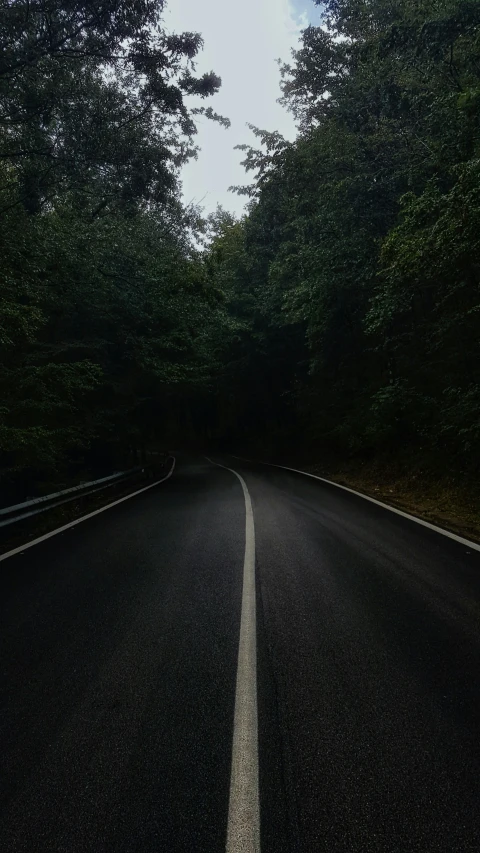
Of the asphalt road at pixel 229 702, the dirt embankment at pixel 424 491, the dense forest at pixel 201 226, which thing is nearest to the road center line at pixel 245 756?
the asphalt road at pixel 229 702

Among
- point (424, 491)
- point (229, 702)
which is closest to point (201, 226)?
point (424, 491)

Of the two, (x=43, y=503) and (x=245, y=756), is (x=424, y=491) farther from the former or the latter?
(x=245, y=756)

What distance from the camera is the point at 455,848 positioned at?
1808 millimetres

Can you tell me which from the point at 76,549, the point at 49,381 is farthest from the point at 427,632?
the point at 49,381

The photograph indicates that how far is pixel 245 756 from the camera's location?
233 centimetres

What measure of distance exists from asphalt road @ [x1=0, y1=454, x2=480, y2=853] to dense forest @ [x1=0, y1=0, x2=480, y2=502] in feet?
17.5

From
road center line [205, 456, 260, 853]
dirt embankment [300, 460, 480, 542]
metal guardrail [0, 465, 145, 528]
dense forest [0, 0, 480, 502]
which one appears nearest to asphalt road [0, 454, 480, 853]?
road center line [205, 456, 260, 853]

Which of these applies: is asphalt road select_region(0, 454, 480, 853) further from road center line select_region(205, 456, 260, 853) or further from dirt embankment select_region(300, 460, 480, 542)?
dirt embankment select_region(300, 460, 480, 542)

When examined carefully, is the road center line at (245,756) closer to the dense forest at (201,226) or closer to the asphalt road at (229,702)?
the asphalt road at (229,702)

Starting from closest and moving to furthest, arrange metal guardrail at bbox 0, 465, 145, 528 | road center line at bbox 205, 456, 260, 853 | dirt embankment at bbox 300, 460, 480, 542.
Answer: road center line at bbox 205, 456, 260, 853
metal guardrail at bbox 0, 465, 145, 528
dirt embankment at bbox 300, 460, 480, 542

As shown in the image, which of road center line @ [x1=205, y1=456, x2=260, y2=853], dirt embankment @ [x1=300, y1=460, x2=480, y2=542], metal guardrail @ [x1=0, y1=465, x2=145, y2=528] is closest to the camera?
road center line @ [x1=205, y1=456, x2=260, y2=853]

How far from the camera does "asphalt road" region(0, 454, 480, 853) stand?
1.94 meters

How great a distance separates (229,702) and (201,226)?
73.0 ft

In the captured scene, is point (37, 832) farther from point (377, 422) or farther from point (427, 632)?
point (377, 422)
